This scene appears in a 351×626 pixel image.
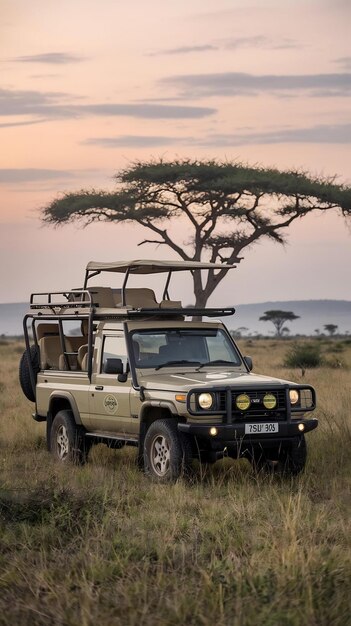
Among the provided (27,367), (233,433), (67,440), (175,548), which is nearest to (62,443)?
(67,440)

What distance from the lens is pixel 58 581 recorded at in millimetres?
6977

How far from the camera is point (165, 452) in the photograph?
11484 mm

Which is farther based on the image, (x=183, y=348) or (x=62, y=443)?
(x=62, y=443)

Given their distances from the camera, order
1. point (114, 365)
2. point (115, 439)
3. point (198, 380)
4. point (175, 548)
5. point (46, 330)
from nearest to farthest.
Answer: point (175, 548), point (198, 380), point (114, 365), point (115, 439), point (46, 330)

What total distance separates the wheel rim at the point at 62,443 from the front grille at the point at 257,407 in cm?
274

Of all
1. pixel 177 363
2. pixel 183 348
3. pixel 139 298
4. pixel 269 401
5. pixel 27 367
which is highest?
pixel 139 298

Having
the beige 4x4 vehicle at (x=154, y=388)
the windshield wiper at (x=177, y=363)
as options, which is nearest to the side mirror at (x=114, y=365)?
the beige 4x4 vehicle at (x=154, y=388)

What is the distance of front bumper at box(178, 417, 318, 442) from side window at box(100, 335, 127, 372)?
138cm

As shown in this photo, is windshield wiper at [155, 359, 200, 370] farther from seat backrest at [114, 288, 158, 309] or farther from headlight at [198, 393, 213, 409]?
seat backrest at [114, 288, 158, 309]

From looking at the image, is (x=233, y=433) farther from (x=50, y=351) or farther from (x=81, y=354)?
(x=50, y=351)

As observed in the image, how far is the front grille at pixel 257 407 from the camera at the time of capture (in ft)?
37.0

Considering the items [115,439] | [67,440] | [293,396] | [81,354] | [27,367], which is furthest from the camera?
[27,367]

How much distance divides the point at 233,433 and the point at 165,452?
77cm

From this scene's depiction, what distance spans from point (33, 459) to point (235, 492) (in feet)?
12.5
